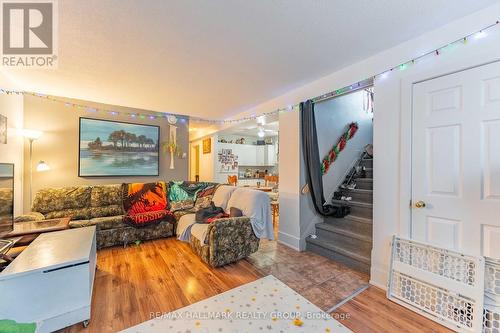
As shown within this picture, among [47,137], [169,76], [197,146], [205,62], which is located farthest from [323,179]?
[197,146]

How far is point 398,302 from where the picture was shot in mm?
1883

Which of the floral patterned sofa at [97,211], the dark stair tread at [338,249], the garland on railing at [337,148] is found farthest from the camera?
the garland on railing at [337,148]

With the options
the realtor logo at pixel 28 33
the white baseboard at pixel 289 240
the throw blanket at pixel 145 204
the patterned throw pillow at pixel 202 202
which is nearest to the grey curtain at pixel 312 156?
the white baseboard at pixel 289 240

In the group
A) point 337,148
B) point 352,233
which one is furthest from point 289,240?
point 337,148

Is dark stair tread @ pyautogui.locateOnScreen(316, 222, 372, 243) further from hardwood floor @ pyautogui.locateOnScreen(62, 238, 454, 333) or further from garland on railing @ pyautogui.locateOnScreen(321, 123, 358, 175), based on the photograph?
garland on railing @ pyautogui.locateOnScreen(321, 123, 358, 175)

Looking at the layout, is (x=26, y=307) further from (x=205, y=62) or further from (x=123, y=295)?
(x=205, y=62)

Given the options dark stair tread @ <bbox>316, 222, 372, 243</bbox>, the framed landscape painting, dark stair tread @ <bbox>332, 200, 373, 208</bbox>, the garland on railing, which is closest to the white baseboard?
dark stair tread @ <bbox>316, 222, 372, 243</bbox>

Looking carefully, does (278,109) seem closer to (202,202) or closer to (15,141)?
(202,202)

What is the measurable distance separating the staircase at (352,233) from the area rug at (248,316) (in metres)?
1.15

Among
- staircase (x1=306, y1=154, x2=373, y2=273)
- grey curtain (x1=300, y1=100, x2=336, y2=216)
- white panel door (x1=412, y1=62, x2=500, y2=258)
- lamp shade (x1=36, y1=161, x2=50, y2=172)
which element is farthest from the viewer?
lamp shade (x1=36, y1=161, x2=50, y2=172)

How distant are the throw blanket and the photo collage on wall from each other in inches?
98.1

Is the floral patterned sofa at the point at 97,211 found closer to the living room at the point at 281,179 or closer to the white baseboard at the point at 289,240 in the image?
the living room at the point at 281,179

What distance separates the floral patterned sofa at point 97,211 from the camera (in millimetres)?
3133

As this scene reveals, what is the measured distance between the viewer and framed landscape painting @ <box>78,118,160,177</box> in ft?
12.9
